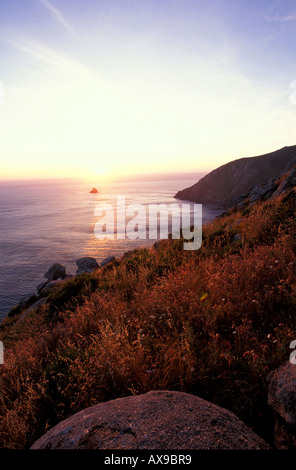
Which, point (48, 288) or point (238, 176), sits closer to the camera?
point (48, 288)

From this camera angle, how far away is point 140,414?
1963 millimetres

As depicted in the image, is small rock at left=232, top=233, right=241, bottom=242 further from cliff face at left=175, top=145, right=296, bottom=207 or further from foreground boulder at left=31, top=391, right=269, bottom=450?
cliff face at left=175, top=145, right=296, bottom=207

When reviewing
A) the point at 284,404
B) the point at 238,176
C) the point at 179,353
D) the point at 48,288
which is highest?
the point at 238,176

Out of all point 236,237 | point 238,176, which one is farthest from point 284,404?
point 238,176

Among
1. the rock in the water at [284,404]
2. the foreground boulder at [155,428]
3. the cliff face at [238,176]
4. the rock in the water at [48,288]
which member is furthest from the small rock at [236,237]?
the cliff face at [238,176]

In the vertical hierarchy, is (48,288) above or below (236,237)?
below

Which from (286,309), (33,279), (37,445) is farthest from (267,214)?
(33,279)

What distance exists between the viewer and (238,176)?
5172 inches

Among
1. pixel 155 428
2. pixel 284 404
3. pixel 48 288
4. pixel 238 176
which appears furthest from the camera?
pixel 238 176

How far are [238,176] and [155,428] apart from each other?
143669 mm

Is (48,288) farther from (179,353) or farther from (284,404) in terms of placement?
Answer: (284,404)

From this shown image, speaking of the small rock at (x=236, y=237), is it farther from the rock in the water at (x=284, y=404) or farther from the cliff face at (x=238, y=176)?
the cliff face at (x=238, y=176)

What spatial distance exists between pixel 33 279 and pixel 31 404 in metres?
36.6

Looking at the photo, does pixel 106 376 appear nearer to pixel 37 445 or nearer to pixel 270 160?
pixel 37 445
